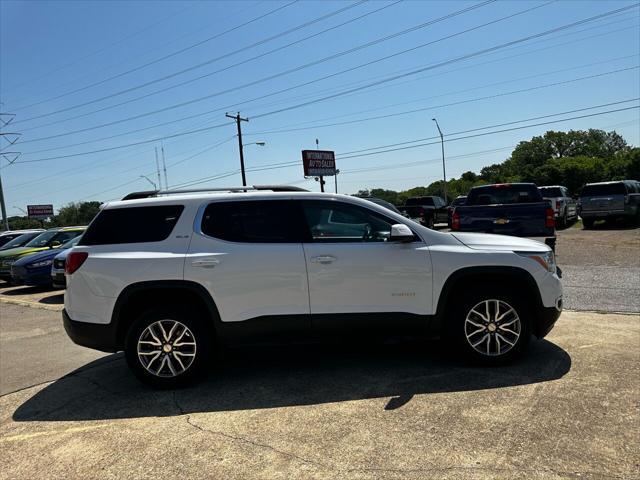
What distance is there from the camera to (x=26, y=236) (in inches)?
683

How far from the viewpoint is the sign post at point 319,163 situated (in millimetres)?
40000

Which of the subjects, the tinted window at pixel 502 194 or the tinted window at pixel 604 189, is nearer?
the tinted window at pixel 502 194

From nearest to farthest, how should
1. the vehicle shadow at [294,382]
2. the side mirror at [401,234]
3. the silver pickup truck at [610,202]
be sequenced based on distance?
the vehicle shadow at [294,382] < the side mirror at [401,234] < the silver pickup truck at [610,202]

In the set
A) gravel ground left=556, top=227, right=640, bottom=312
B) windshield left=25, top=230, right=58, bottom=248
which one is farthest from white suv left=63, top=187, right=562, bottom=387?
windshield left=25, top=230, right=58, bottom=248

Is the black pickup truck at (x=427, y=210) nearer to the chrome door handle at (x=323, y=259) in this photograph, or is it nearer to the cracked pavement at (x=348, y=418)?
the cracked pavement at (x=348, y=418)

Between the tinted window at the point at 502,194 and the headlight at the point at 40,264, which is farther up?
the tinted window at the point at 502,194

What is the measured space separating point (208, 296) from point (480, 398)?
251cm

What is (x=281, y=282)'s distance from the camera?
14.9ft

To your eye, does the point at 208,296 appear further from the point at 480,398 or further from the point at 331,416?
the point at 480,398

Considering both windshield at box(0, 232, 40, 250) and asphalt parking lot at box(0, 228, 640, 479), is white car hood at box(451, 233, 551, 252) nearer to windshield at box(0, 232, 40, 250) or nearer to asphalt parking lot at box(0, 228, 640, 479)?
asphalt parking lot at box(0, 228, 640, 479)

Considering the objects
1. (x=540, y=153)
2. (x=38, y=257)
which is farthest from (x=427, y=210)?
(x=540, y=153)

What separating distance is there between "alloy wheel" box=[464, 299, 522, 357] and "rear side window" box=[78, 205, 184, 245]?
300cm

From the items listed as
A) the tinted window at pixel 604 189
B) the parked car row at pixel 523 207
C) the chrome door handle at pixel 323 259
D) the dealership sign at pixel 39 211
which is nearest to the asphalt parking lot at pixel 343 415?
the chrome door handle at pixel 323 259

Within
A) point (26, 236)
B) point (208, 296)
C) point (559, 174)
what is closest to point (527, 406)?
point (208, 296)
